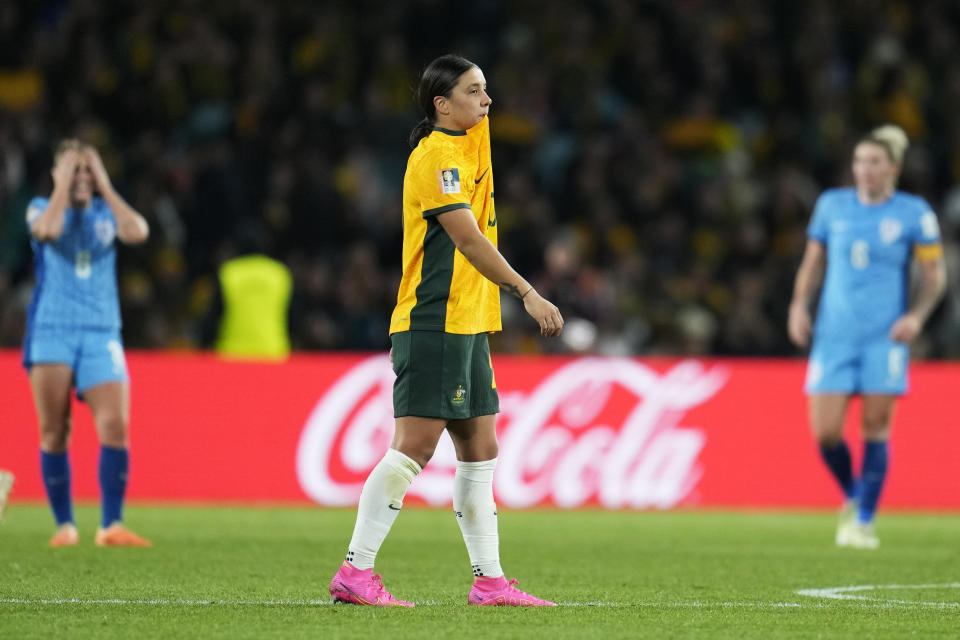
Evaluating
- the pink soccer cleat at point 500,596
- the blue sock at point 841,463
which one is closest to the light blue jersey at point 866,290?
the blue sock at point 841,463

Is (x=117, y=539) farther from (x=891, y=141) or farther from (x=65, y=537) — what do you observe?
(x=891, y=141)

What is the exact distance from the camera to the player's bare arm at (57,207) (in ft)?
24.8

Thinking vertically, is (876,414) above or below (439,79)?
below

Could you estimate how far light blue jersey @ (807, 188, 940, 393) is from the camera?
8.37 metres

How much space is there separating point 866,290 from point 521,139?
298 inches

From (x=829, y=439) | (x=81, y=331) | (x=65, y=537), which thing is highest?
(x=81, y=331)

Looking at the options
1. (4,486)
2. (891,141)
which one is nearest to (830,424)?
(891,141)

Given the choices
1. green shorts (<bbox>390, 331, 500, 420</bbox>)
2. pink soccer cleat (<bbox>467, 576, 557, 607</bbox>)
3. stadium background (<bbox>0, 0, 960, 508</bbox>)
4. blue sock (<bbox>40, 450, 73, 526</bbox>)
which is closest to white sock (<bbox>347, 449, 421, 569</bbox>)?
green shorts (<bbox>390, 331, 500, 420</bbox>)

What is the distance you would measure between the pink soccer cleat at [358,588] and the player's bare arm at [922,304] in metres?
4.14

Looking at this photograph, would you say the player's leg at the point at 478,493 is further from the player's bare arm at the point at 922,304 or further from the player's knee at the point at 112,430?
the player's bare arm at the point at 922,304

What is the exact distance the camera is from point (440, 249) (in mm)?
5129

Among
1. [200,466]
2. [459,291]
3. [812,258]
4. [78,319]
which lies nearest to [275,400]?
[200,466]

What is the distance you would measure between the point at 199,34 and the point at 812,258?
28.1ft

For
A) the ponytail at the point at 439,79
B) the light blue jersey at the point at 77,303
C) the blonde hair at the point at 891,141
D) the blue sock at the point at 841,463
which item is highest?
the blonde hair at the point at 891,141
